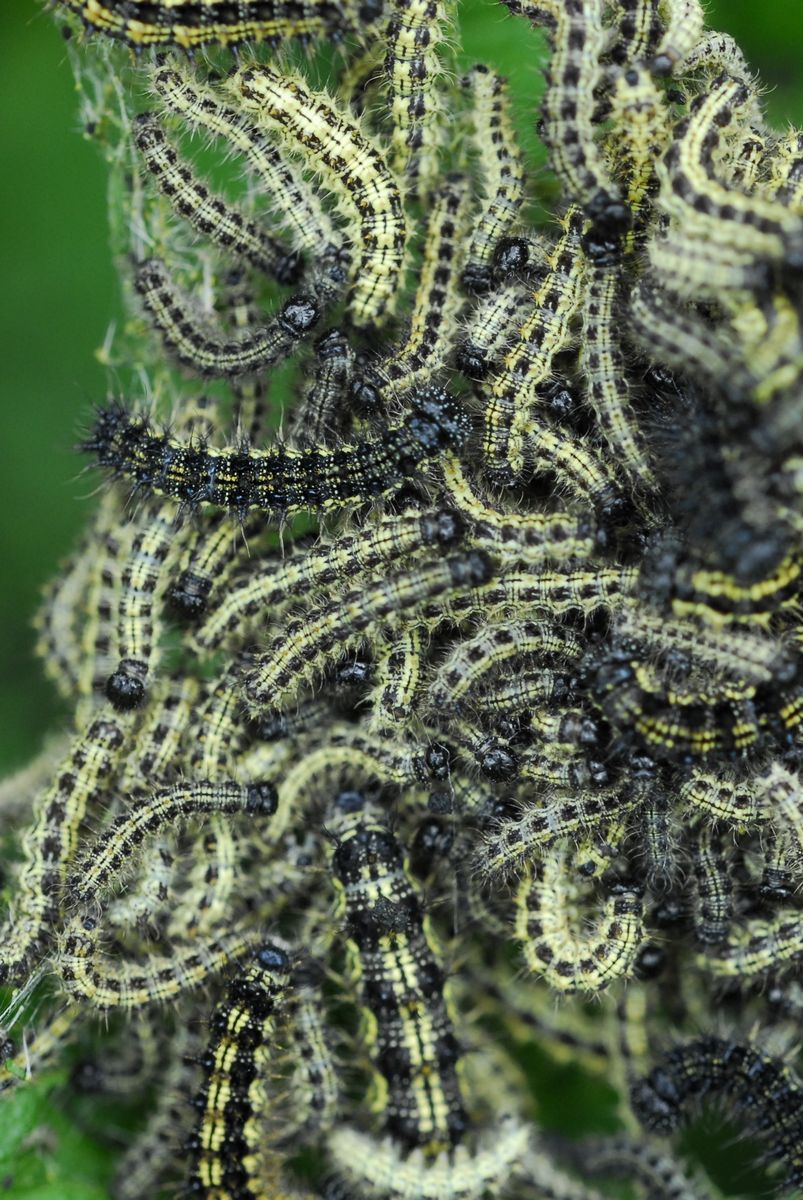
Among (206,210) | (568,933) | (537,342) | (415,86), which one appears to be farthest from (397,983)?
(415,86)

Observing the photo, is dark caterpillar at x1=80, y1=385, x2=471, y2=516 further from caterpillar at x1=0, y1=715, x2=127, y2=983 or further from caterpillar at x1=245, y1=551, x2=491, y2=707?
caterpillar at x1=0, y1=715, x2=127, y2=983

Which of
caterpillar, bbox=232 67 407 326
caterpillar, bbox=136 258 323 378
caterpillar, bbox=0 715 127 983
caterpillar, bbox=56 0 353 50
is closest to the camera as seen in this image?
caterpillar, bbox=56 0 353 50

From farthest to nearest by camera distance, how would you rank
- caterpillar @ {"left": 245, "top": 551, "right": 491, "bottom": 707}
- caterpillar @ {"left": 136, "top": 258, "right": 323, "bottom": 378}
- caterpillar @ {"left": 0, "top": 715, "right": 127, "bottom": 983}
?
1. caterpillar @ {"left": 0, "top": 715, "right": 127, "bottom": 983}
2. caterpillar @ {"left": 136, "top": 258, "right": 323, "bottom": 378}
3. caterpillar @ {"left": 245, "top": 551, "right": 491, "bottom": 707}

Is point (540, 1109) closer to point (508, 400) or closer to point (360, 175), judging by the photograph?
point (508, 400)

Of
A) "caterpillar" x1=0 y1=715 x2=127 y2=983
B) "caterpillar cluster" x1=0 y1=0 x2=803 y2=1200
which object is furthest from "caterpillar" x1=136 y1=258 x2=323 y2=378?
"caterpillar" x1=0 y1=715 x2=127 y2=983

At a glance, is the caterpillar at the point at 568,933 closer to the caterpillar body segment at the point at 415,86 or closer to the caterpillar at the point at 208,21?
the caterpillar body segment at the point at 415,86

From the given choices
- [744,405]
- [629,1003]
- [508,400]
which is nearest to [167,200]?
[508,400]

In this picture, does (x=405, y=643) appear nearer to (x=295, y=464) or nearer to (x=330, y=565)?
(x=330, y=565)
